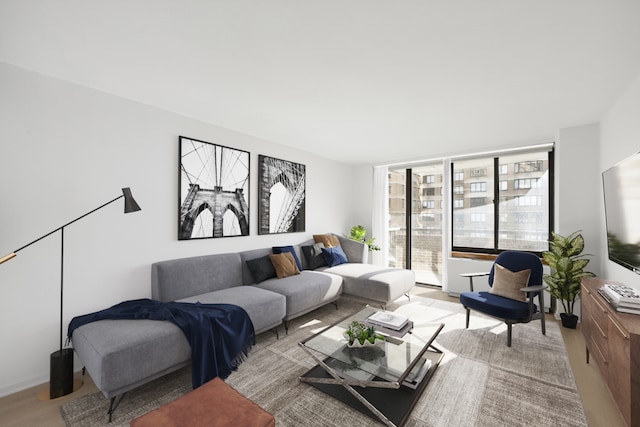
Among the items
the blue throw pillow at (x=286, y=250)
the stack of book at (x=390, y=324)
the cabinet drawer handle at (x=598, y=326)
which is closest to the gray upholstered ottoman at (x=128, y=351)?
the stack of book at (x=390, y=324)

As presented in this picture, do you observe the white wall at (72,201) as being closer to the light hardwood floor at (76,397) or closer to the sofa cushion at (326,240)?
the light hardwood floor at (76,397)

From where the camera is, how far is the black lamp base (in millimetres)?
2184

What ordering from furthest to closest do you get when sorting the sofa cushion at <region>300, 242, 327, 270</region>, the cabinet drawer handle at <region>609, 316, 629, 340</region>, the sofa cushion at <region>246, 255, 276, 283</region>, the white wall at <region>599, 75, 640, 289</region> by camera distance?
the sofa cushion at <region>300, 242, 327, 270</region> < the sofa cushion at <region>246, 255, 276, 283</region> < the white wall at <region>599, 75, 640, 289</region> < the cabinet drawer handle at <region>609, 316, 629, 340</region>

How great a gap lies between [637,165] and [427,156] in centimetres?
338

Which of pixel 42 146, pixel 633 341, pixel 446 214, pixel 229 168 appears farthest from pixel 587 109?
pixel 42 146

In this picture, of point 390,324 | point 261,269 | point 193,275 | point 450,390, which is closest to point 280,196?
point 261,269

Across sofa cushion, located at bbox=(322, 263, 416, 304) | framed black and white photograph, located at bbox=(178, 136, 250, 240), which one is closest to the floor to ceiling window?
sofa cushion, located at bbox=(322, 263, 416, 304)

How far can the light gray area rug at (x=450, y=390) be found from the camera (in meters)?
1.95

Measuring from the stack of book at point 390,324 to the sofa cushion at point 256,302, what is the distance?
1.05 metres

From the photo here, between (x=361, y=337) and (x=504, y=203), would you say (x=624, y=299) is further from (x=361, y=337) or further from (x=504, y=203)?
(x=504, y=203)

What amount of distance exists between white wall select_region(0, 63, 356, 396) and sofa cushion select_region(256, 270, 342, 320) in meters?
1.16

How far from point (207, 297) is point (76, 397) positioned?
1.21m

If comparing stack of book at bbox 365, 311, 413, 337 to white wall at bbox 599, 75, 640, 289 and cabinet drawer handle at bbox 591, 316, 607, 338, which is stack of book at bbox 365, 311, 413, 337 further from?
white wall at bbox 599, 75, 640, 289

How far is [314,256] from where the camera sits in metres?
4.70
